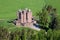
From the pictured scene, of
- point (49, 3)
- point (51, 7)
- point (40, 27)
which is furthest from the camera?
point (49, 3)

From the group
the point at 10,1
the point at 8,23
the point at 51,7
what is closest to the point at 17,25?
the point at 8,23

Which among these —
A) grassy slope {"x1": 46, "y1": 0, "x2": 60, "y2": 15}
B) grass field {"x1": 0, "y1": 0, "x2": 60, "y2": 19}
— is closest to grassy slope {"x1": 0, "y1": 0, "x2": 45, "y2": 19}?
grass field {"x1": 0, "y1": 0, "x2": 60, "y2": 19}

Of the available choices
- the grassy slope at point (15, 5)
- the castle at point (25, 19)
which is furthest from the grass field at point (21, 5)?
the castle at point (25, 19)

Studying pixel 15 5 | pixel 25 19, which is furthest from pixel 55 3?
pixel 25 19

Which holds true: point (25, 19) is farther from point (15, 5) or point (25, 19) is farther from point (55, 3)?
point (55, 3)

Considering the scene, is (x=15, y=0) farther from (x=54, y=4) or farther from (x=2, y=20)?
(x=2, y=20)

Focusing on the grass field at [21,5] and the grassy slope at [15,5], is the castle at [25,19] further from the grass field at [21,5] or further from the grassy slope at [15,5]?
the grass field at [21,5]

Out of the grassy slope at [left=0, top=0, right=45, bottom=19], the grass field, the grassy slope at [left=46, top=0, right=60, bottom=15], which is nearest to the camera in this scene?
the grassy slope at [left=0, top=0, right=45, bottom=19]

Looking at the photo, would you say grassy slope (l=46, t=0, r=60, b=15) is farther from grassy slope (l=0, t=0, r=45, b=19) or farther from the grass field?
grassy slope (l=0, t=0, r=45, b=19)
